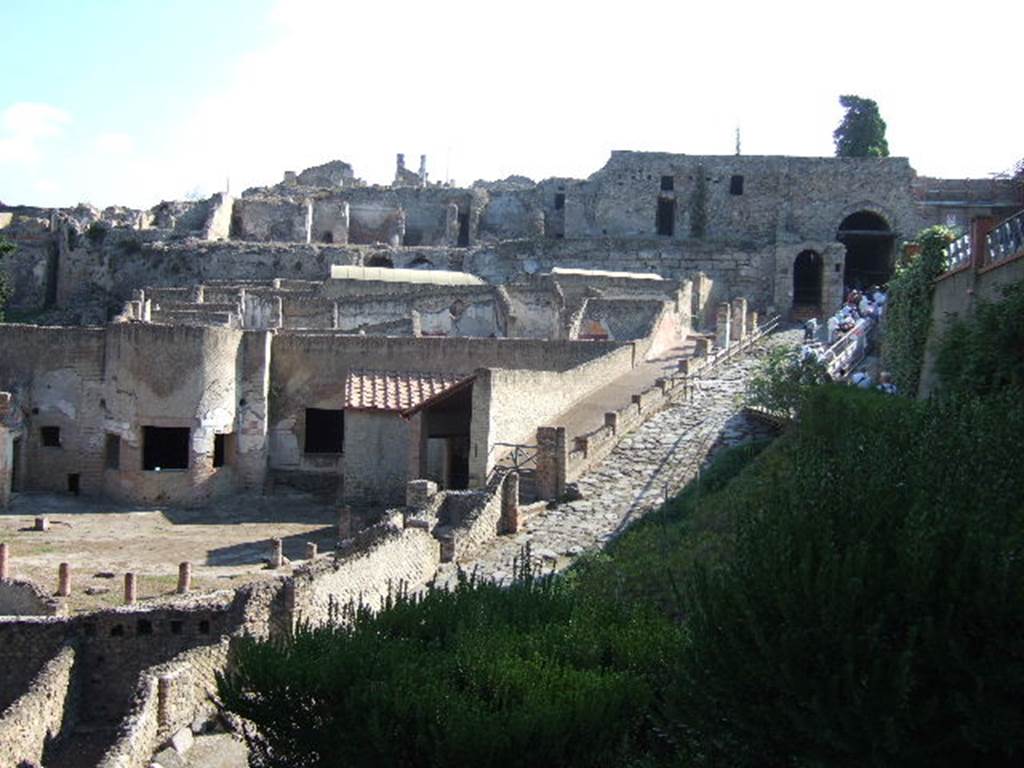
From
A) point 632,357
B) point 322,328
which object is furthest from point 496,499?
point 322,328

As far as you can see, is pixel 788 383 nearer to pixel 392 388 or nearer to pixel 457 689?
pixel 392 388

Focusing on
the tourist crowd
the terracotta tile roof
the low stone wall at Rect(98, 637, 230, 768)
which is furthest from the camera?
the terracotta tile roof

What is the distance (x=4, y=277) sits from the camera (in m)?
45.9

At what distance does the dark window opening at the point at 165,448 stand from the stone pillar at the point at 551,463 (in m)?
9.11

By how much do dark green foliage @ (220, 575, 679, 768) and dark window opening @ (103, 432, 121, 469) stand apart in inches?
665

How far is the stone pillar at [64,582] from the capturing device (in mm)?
18984

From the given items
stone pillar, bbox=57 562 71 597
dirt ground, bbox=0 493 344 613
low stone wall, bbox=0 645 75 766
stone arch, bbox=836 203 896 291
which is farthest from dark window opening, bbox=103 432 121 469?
stone arch, bbox=836 203 896 291


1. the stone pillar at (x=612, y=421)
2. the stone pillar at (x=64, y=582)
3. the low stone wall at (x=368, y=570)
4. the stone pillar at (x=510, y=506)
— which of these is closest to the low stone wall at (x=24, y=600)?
the stone pillar at (x=64, y=582)

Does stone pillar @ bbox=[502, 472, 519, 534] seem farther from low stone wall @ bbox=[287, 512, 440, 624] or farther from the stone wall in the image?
the stone wall

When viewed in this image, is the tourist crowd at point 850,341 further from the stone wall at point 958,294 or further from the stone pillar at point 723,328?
the stone pillar at point 723,328

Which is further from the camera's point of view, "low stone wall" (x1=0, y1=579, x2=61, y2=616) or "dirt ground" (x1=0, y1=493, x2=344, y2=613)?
"dirt ground" (x1=0, y1=493, x2=344, y2=613)

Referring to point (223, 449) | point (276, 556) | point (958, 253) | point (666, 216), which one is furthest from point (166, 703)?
point (666, 216)

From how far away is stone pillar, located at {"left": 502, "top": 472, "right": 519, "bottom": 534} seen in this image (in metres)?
20.5

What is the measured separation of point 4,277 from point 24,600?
30.4 m
